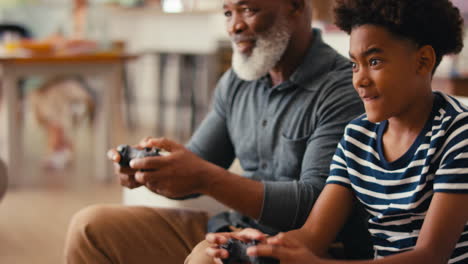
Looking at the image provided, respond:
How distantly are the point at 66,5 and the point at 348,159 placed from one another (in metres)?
5.54

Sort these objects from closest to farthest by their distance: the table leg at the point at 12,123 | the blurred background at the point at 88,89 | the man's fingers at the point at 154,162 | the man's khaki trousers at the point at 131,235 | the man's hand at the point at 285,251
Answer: the man's hand at the point at 285,251 → the man's fingers at the point at 154,162 → the man's khaki trousers at the point at 131,235 → the blurred background at the point at 88,89 → the table leg at the point at 12,123

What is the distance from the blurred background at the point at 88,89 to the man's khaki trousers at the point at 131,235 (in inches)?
13.8

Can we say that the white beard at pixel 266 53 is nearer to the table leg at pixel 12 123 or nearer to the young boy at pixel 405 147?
the young boy at pixel 405 147

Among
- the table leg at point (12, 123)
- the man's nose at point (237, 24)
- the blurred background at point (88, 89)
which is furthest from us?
the table leg at point (12, 123)

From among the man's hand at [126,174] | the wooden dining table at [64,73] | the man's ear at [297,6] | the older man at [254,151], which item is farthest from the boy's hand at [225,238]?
the wooden dining table at [64,73]

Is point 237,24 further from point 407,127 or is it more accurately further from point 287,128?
point 407,127

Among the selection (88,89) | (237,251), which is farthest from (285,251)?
(88,89)

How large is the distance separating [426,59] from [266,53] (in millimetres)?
514

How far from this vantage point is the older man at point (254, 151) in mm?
1268

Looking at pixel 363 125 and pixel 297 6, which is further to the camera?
pixel 297 6

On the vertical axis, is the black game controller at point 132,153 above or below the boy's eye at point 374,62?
below

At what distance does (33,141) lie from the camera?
472 centimetres

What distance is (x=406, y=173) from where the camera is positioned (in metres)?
1.02

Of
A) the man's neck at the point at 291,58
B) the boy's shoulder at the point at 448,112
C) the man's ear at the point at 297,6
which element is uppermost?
the man's ear at the point at 297,6
